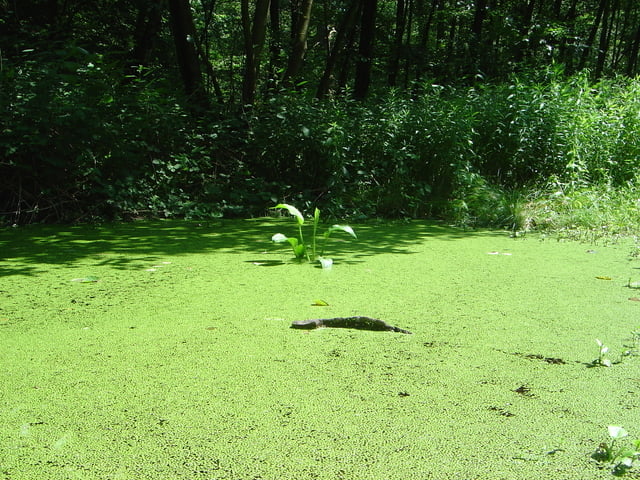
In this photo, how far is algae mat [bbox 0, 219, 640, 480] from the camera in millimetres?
1046

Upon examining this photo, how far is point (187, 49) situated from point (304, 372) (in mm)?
5027

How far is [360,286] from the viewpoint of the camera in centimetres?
235

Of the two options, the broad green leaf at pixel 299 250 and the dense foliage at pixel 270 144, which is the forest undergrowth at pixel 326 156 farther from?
the broad green leaf at pixel 299 250

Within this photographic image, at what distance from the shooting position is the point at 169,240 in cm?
351

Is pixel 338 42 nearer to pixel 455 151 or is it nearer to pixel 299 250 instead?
pixel 455 151

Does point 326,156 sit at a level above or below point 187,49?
Result: below

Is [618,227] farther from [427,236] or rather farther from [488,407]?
[488,407]

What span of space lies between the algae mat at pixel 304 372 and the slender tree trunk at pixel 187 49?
130 inches

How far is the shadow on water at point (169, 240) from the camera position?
2900 mm

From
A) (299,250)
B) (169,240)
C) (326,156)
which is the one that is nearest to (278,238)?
(299,250)

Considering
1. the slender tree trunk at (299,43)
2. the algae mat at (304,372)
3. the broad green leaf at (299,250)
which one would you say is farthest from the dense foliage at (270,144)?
the broad green leaf at (299,250)

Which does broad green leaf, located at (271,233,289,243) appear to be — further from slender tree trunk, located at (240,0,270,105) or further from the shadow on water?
slender tree trunk, located at (240,0,270,105)

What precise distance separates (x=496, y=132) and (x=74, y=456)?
479 cm

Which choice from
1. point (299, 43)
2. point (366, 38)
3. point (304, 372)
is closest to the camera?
point (304, 372)
